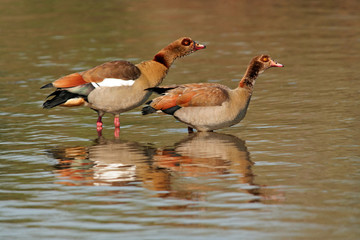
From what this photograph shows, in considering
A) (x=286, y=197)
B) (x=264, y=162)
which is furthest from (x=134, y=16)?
(x=286, y=197)

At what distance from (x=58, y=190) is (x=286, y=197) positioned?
318cm

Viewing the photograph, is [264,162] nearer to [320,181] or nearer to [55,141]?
[320,181]

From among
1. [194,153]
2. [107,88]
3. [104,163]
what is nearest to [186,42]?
[107,88]

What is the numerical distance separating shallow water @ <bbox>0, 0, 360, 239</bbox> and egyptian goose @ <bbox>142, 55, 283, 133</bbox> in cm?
32

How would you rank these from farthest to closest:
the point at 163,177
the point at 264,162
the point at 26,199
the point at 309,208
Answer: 1. the point at 264,162
2. the point at 163,177
3. the point at 26,199
4. the point at 309,208

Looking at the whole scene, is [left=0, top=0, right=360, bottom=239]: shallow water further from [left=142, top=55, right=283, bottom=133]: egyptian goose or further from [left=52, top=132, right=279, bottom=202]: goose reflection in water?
[left=142, top=55, right=283, bottom=133]: egyptian goose

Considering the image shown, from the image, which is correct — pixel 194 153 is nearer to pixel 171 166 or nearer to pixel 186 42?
pixel 171 166

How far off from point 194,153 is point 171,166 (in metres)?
0.97

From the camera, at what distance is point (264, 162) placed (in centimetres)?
1252

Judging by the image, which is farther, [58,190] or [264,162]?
[264,162]

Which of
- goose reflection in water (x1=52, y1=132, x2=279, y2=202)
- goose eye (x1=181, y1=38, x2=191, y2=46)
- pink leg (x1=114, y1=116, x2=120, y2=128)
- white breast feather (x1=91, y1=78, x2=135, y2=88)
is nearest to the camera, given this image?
goose reflection in water (x1=52, y1=132, x2=279, y2=202)

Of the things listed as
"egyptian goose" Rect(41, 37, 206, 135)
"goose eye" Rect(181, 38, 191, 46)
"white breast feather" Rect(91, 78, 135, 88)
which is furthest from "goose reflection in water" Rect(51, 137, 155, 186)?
"goose eye" Rect(181, 38, 191, 46)

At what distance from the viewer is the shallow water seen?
9.56 metres

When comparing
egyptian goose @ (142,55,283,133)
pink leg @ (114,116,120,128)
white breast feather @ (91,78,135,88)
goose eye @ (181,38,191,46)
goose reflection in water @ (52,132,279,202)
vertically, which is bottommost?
goose reflection in water @ (52,132,279,202)
